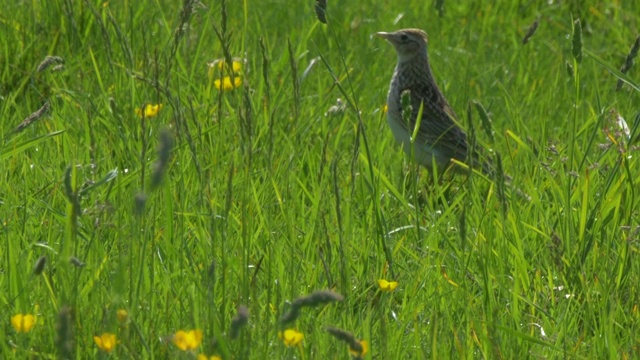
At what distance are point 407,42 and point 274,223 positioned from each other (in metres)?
2.64

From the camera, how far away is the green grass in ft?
10.0

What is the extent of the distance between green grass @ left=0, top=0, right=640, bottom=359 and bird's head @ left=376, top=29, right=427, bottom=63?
0.86 ft

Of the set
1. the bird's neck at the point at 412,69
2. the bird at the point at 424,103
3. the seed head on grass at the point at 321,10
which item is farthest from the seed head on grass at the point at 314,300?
the bird's neck at the point at 412,69

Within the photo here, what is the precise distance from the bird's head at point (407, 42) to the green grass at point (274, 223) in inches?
10.3

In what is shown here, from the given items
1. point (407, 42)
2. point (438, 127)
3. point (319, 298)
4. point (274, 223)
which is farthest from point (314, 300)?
point (407, 42)

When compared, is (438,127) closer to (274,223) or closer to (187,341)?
(274,223)

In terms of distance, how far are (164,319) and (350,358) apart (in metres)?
0.51

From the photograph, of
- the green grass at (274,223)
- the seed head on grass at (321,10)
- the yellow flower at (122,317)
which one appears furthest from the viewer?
the seed head on grass at (321,10)

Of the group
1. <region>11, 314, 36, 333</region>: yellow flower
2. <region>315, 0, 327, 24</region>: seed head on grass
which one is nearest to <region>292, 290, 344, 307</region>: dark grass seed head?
<region>11, 314, 36, 333</region>: yellow flower

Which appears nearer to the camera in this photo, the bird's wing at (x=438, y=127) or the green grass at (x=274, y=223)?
the green grass at (x=274, y=223)

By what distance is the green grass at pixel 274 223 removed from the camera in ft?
10.0

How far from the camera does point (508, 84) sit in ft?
21.9

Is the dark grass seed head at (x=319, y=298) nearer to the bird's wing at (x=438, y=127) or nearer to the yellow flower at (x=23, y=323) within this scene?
the yellow flower at (x=23, y=323)

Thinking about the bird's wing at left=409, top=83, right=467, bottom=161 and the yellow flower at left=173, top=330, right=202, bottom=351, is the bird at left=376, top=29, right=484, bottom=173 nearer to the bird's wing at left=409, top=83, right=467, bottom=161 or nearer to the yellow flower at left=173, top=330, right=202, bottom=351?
the bird's wing at left=409, top=83, right=467, bottom=161
